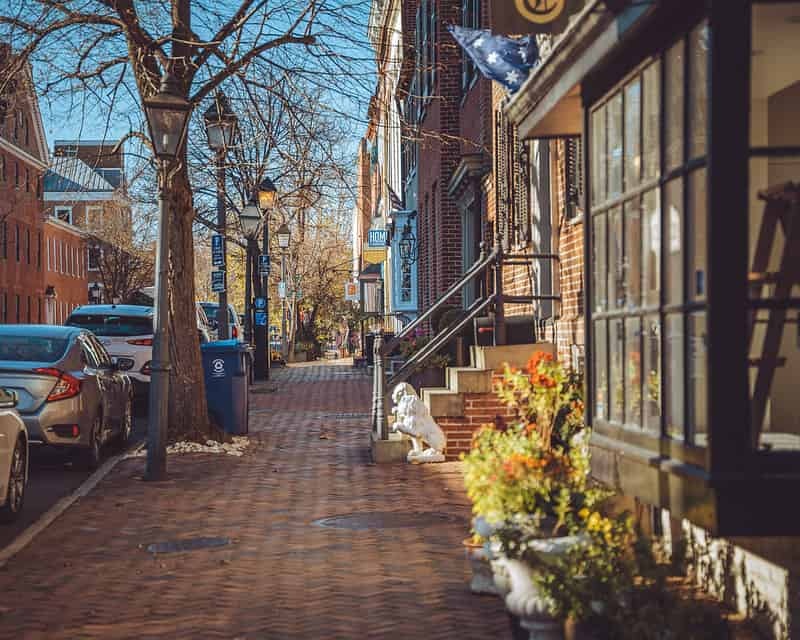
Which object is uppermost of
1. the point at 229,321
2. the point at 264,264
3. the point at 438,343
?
the point at 264,264

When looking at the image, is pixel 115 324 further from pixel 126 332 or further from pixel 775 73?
pixel 775 73

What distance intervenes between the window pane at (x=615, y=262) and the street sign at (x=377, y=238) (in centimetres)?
3200

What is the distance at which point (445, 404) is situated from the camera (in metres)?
14.0

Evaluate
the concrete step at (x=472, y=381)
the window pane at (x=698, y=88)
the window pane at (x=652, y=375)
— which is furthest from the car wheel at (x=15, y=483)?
the window pane at (x=698, y=88)

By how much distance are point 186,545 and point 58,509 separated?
225cm

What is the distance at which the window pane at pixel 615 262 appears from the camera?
6168 mm

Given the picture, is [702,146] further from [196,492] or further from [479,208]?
[479,208]

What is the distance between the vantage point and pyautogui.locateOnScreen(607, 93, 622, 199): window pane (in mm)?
6172

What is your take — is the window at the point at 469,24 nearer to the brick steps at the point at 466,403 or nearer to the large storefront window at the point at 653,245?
the brick steps at the point at 466,403

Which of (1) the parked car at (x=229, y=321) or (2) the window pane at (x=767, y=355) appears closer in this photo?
(2) the window pane at (x=767, y=355)

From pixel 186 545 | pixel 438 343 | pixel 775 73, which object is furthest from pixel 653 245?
pixel 438 343

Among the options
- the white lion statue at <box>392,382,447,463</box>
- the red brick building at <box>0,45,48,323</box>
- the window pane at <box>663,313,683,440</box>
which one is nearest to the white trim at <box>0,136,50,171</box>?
the red brick building at <box>0,45,48,323</box>

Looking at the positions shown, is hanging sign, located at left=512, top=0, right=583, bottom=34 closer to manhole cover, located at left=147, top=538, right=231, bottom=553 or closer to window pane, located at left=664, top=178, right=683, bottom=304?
window pane, located at left=664, top=178, right=683, bottom=304

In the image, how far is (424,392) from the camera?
14391 millimetres
